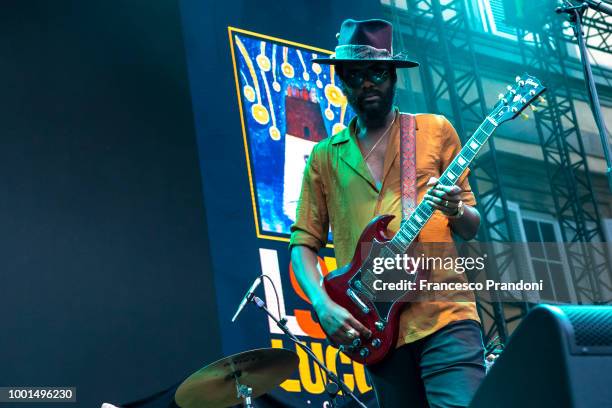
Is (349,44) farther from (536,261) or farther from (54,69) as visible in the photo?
(536,261)

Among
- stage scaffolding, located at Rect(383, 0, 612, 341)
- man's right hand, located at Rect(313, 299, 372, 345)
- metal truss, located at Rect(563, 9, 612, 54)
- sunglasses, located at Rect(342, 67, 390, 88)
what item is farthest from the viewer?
metal truss, located at Rect(563, 9, 612, 54)

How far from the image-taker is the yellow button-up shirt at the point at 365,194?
2957 mm

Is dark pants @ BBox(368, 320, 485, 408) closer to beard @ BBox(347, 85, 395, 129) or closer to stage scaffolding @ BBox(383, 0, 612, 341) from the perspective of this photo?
beard @ BBox(347, 85, 395, 129)

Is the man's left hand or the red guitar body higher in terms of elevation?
the man's left hand

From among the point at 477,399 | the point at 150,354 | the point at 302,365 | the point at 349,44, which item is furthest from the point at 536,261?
the point at 477,399

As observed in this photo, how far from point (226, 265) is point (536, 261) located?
671cm

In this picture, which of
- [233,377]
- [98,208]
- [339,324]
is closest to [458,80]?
[98,208]

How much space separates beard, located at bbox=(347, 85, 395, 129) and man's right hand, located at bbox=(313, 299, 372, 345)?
677 mm

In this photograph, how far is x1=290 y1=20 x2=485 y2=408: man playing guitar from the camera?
2.83m

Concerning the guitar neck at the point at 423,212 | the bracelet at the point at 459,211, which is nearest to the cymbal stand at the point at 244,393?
the guitar neck at the point at 423,212

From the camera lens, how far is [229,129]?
6.19 m

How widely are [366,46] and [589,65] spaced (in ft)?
5.10

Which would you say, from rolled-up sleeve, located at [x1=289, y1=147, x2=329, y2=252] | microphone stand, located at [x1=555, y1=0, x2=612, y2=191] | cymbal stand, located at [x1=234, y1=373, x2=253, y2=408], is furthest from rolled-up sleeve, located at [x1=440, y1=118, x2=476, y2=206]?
cymbal stand, located at [x1=234, y1=373, x2=253, y2=408]

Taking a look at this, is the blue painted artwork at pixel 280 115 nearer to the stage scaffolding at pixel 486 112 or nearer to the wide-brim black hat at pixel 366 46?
the stage scaffolding at pixel 486 112
